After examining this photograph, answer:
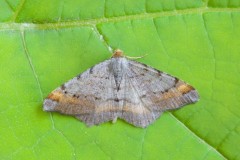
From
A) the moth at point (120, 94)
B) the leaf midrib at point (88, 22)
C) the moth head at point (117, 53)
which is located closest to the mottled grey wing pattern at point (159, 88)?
the moth at point (120, 94)

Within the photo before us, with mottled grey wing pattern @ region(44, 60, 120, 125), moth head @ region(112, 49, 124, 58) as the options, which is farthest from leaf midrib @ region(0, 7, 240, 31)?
mottled grey wing pattern @ region(44, 60, 120, 125)

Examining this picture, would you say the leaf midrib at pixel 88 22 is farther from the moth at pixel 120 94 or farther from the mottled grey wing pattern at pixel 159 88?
the mottled grey wing pattern at pixel 159 88

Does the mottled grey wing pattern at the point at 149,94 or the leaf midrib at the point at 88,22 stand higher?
the leaf midrib at the point at 88,22

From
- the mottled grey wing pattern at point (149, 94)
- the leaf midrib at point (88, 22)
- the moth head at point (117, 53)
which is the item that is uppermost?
the leaf midrib at point (88, 22)

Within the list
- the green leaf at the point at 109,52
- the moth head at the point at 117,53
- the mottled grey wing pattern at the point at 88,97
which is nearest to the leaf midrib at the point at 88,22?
the green leaf at the point at 109,52

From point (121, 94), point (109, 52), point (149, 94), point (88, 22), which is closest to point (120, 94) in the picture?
point (121, 94)

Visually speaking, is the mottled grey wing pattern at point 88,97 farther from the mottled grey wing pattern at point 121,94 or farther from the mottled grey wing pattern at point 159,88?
the mottled grey wing pattern at point 159,88

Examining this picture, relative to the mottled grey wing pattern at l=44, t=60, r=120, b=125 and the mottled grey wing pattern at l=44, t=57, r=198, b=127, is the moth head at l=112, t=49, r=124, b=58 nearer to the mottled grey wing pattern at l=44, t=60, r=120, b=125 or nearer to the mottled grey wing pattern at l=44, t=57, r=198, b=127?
the mottled grey wing pattern at l=44, t=57, r=198, b=127
